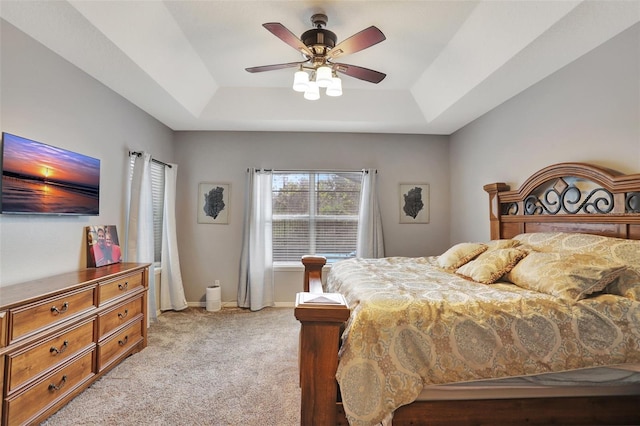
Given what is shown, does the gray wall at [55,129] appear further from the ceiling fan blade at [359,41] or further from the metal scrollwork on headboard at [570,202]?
the metal scrollwork on headboard at [570,202]

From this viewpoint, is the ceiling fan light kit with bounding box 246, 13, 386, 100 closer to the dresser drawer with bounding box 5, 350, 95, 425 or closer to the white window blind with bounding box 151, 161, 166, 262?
the white window blind with bounding box 151, 161, 166, 262

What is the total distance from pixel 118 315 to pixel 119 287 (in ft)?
0.76

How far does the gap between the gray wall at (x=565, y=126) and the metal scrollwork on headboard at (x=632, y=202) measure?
0.16 meters

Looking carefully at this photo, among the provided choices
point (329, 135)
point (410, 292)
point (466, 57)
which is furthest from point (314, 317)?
point (329, 135)

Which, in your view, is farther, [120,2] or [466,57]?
[466,57]

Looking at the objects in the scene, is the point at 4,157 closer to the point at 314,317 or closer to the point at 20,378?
the point at 20,378

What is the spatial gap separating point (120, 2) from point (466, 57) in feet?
9.00

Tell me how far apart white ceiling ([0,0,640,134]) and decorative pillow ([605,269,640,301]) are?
1578 millimetres

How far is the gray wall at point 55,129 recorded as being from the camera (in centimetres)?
206

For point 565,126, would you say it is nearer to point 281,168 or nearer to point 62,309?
point 281,168

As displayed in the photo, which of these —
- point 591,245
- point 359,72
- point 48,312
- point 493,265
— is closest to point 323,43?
point 359,72

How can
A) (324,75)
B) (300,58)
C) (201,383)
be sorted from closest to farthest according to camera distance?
(324,75) → (201,383) → (300,58)

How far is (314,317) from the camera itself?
1.40m

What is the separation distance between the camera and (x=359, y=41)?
6.87 ft
